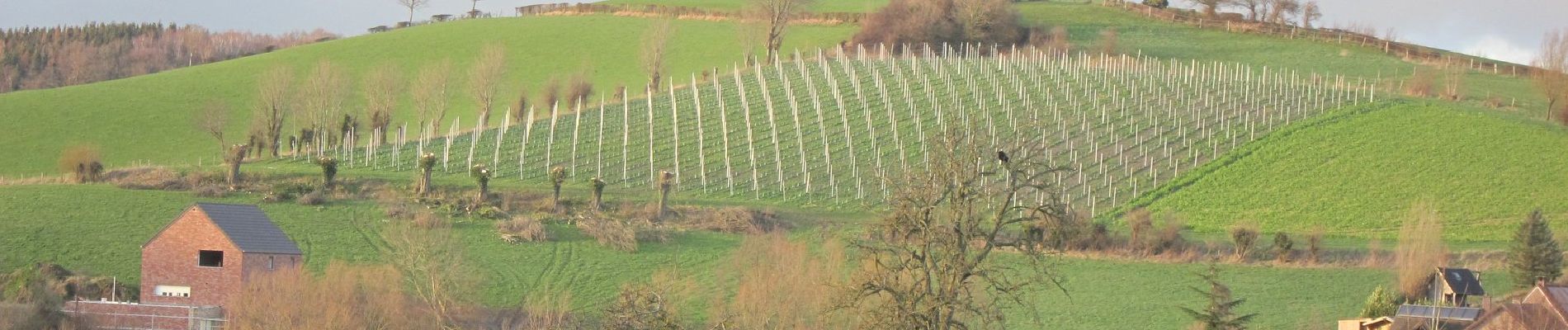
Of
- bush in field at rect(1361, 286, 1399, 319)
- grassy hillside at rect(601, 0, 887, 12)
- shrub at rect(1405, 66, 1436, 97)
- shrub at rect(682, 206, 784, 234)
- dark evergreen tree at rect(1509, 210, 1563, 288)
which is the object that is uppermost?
grassy hillside at rect(601, 0, 887, 12)

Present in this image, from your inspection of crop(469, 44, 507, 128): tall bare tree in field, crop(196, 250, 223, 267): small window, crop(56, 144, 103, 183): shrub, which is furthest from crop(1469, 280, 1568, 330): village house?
crop(469, 44, 507, 128): tall bare tree in field

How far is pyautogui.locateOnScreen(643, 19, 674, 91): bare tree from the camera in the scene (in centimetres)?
9514

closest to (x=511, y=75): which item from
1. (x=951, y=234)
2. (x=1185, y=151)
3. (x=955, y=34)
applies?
(x=955, y=34)

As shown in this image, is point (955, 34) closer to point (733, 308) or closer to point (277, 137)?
point (277, 137)

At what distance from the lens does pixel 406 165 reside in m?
71.1

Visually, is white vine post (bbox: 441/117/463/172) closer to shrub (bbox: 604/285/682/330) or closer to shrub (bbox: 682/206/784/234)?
shrub (bbox: 682/206/784/234)

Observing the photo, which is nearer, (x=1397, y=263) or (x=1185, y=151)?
(x=1397, y=263)

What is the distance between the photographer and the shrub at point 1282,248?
58188 mm

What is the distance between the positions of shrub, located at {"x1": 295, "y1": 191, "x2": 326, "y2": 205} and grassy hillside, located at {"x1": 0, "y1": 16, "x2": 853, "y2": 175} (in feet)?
70.1

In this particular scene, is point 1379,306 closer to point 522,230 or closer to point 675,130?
point 522,230

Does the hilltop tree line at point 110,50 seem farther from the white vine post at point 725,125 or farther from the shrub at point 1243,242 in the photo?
the shrub at point 1243,242

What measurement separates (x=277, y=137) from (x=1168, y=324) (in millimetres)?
44448

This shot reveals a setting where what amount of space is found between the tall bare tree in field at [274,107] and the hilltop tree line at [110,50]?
28266 mm

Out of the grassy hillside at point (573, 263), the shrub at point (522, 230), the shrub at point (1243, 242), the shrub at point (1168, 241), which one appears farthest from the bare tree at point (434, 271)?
the shrub at point (1243, 242)
